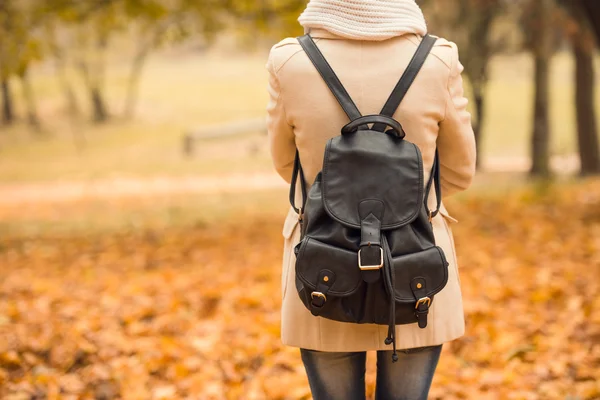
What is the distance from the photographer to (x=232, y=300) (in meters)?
5.38

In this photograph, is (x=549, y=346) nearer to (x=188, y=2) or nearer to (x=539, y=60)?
(x=188, y=2)

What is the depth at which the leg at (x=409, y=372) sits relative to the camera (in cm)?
210

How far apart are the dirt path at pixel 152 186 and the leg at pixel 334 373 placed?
13.8m

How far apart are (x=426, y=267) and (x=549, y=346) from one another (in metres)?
2.60

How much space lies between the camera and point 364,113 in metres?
1.94

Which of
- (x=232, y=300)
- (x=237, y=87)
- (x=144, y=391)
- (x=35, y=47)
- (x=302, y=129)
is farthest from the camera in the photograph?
(x=237, y=87)

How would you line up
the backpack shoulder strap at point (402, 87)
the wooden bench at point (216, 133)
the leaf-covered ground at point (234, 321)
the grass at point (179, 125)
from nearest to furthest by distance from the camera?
the backpack shoulder strap at point (402, 87), the leaf-covered ground at point (234, 321), the grass at point (179, 125), the wooden bench at point (216, 133)

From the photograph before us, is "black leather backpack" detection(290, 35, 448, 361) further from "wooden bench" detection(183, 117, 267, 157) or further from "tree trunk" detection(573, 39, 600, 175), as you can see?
"wooden bench" detection(183, 117, 267, 157)

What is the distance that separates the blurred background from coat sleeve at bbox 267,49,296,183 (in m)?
1.80

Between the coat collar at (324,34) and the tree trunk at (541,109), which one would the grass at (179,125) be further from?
the coat collar at (324,34)

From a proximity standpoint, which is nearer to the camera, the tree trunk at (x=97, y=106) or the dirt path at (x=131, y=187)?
the dirt path at (x=131, y=187)

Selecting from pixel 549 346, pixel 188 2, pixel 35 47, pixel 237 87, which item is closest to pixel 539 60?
pixel 188 2

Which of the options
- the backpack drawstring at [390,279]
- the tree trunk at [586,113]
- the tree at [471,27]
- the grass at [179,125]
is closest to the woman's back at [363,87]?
the backpack drawstring at [390,279]

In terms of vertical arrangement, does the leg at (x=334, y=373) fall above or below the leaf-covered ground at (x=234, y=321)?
above
